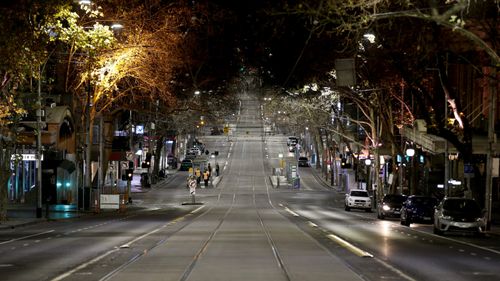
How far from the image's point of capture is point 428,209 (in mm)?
42406

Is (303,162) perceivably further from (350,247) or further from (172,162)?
(350,247)

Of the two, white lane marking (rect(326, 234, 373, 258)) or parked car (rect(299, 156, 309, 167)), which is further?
parked car (rect(299, 156, 309, 167))

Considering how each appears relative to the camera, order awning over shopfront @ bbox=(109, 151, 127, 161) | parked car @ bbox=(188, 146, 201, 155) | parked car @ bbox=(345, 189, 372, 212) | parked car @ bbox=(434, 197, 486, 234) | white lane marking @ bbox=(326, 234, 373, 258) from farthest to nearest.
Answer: parked car @ bbox=(188, 146, 201, 155), awning over shopfront @ bbox=(109, 151, 127, 161), parked car @ bbox=(345, 189, 372, 212), parked car @ bbox=(434, 197, 486, 234), white lane marking @ bbox=(326, 234, 373, 258)

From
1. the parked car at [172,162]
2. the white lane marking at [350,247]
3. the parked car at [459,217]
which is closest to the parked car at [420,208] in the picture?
the parked car at [459,217]

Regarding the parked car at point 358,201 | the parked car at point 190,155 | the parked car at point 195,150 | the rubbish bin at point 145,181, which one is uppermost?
the parked car at point 195,150

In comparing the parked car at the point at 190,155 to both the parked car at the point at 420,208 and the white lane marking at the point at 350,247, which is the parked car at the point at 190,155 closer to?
the parked car at the point at 420,208

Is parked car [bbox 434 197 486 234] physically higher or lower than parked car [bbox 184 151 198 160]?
lower

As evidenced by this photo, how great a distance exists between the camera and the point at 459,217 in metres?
32.2

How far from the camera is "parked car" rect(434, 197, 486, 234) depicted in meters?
32.0

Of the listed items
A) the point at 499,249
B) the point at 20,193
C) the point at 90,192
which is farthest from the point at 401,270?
the point at 20,193

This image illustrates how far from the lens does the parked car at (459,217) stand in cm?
3195

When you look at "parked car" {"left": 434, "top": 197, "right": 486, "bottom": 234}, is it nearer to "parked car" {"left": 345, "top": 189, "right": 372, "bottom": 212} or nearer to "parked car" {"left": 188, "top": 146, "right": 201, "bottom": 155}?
"parked car" {"left": 345, "top": 189, "right": 372, "bottom": 212}

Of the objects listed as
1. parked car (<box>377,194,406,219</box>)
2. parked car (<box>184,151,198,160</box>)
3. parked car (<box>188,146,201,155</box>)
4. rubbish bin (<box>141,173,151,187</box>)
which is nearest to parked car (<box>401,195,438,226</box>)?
parked car (<box>377,194,406,219</box>)

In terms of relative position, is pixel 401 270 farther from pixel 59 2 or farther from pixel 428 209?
pixel 428 209
